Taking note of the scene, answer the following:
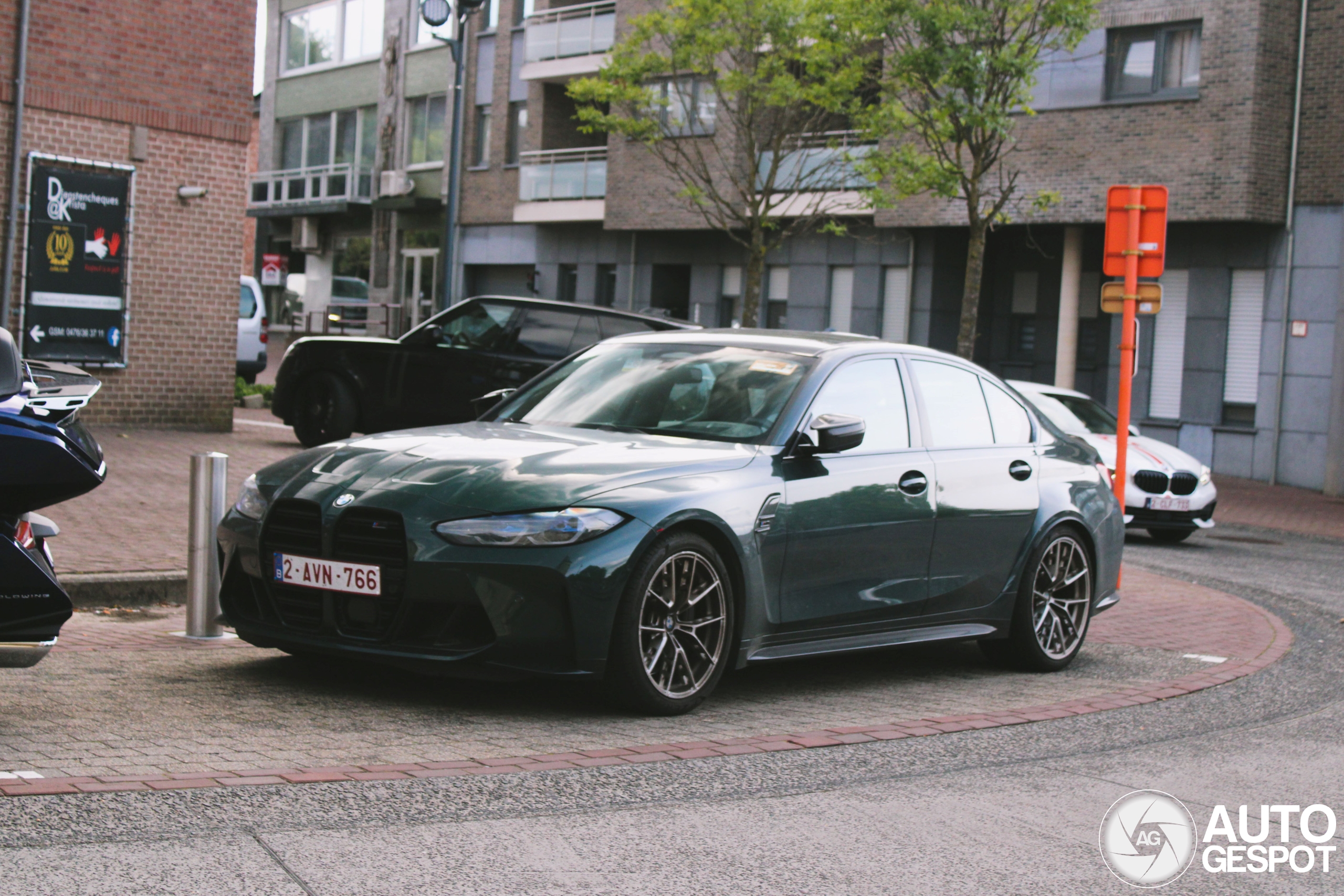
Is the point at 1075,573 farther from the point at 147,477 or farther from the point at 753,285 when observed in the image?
the point at 753,285

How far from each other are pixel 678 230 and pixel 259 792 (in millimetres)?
32390

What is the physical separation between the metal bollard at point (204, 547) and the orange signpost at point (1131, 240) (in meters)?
6.13

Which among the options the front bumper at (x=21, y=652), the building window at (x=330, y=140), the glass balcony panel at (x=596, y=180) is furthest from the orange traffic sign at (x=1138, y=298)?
the building window at (x=330, y=140)

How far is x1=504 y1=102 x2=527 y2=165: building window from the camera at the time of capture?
1639 inches

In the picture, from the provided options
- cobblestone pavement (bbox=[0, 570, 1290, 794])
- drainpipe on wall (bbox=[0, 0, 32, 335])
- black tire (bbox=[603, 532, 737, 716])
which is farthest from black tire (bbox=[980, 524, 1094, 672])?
drainpipe on wall (bbox=[0, 0, 32, 335])

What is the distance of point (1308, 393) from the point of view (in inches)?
1018

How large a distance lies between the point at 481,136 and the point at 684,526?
1504 inches

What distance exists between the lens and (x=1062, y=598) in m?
8.43

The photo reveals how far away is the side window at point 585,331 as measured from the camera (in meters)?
16.5

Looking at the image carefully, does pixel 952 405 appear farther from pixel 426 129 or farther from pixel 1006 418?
pixel 426 129

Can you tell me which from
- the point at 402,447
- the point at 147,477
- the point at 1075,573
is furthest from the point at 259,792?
the point at 147,477

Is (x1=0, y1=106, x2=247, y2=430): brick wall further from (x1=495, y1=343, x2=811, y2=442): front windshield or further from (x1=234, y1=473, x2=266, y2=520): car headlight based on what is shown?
(x1=234, y1=473, x2=266, y2=520): car headlight

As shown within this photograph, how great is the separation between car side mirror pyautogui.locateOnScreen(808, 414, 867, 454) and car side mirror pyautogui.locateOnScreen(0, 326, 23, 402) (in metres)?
3.11
